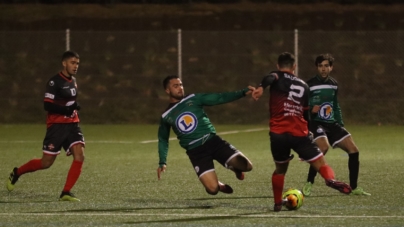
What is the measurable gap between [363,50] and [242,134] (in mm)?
5349

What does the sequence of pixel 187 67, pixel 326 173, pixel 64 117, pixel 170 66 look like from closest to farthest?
pixel 326 173 < pixel 64 117 < pixel 187 67 < pixel 170 66

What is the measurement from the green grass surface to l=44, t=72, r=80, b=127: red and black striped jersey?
34.2 inches

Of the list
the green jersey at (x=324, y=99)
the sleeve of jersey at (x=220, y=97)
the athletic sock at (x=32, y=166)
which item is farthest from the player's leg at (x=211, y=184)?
the athletic sock at (x=32, y=166)

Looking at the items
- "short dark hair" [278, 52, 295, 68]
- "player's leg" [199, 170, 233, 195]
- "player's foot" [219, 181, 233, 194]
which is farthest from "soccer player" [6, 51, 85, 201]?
"short dark hair" [278, 52, 295, 68]

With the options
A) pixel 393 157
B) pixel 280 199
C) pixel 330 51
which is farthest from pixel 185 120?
pixel 330 51

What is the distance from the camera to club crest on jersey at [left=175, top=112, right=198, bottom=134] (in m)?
9.91

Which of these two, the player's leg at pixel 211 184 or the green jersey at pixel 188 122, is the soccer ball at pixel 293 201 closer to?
the player's leg at pixel 211 184

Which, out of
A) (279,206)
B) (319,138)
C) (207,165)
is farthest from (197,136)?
(319,138)

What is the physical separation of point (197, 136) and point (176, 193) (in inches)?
47.9

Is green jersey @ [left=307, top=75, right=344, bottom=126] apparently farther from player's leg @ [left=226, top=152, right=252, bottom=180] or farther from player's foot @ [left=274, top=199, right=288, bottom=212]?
player's foot @ [left=274, top=199, right=288, bottom=212]

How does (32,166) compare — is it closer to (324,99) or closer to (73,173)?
(73,173)

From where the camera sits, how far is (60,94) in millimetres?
10586

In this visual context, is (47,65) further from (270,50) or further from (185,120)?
(185,120)

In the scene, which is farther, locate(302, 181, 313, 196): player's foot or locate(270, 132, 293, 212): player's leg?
locate(302, 181, 313, 196): player's foot
